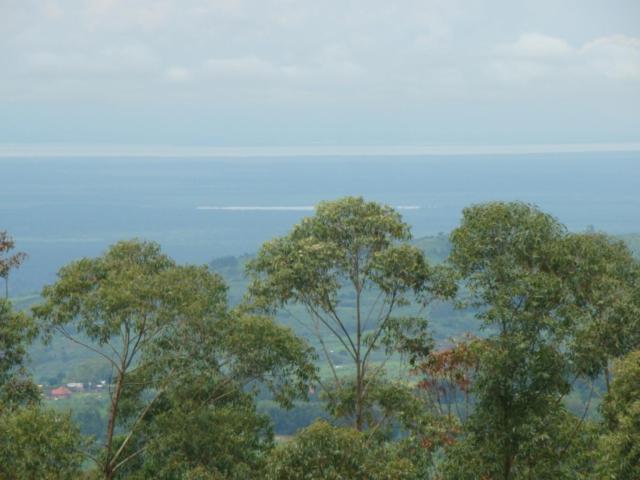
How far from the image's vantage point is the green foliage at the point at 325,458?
47.0ft

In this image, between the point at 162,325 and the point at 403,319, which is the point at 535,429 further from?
the point at 162,325

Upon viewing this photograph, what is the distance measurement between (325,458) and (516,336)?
430 cm

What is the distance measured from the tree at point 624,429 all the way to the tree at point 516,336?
1.69 m

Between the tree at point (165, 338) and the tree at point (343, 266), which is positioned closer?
the tree at point (165, 338)

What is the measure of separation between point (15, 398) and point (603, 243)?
434 inches

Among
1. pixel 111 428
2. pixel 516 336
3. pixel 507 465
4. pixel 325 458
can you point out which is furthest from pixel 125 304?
pixel 507 465

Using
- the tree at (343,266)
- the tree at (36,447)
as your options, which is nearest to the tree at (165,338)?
the tree at (343,266)

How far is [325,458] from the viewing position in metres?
14.4

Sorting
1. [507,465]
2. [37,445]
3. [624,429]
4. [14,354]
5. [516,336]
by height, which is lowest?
[507,465]

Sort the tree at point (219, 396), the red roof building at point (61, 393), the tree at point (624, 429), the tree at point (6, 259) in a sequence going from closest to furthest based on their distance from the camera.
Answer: the tree at point (624, 429) → the tree at point (219, 396) → the tree at point (6, 259) → the red roof building at point (61, 393)

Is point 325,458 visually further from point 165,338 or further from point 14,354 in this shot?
point 14,354

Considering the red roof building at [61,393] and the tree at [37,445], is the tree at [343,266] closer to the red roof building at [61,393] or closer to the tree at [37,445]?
the tree at [37,445]

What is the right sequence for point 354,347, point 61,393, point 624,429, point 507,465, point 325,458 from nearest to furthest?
point 325,458
point 624,429
point 354,347
point 507,465
point 61,393

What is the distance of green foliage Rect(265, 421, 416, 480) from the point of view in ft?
47.0
